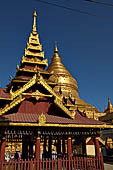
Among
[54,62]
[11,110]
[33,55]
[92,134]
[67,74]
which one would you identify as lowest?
[92,134]

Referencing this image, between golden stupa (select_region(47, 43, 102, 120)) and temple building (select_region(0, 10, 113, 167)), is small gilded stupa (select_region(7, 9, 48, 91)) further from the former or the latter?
golden stupa (select_region(47, 43, 102, 120))

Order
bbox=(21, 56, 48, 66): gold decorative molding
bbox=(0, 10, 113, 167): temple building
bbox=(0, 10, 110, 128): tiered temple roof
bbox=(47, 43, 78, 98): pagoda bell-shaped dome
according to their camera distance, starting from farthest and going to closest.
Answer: bbox=(47, 43, 78, 98): pagoda bell-shaped dome → bbox=(21, 56, 48, 66): gold decorative molding → bbox=(0, 10, 110, 128): tiered temple roof → bbox=(0, 10, 113, 167): temple building

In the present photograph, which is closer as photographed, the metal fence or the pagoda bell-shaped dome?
the metal fence

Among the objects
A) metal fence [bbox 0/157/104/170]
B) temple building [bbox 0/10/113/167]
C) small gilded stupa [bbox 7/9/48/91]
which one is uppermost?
small gilded stupa [bbox 7/9/48/91]

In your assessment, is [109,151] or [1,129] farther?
[109,151]

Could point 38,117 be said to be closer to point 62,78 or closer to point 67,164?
point 67,164

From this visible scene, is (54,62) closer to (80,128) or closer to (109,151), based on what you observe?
(109,151)

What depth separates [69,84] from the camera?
139 feet

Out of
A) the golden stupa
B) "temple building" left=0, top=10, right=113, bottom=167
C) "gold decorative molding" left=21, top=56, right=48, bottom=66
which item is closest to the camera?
"temple building" left=0, top=10, right=113, bottom=167

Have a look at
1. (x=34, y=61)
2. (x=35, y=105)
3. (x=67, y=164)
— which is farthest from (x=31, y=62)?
(x=67, y=164)

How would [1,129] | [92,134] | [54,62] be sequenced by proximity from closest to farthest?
[1,129], [92,134], [54,62]

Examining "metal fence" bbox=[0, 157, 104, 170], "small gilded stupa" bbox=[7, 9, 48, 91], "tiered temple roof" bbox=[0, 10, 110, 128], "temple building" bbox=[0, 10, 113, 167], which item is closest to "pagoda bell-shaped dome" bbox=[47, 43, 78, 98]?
"small gilded stupa" bbox=[7, 9, 48, 91]

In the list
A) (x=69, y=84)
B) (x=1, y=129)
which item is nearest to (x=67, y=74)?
(x=69, y=84)

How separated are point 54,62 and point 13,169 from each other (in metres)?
39.3
